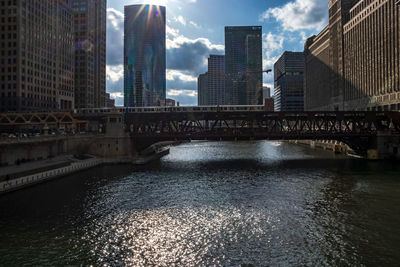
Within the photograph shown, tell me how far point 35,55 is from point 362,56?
178 meters

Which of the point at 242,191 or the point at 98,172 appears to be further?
the point at 98,172

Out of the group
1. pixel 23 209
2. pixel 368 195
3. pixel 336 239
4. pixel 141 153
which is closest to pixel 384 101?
pixel 368 195

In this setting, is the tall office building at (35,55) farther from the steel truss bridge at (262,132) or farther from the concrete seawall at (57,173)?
the concrete seawall at (57,173)

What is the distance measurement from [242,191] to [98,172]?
117 ft

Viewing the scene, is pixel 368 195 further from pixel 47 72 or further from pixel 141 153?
pixel 47 72

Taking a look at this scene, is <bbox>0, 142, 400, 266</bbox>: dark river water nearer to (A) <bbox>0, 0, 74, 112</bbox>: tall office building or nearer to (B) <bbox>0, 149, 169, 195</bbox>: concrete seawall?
(B) <bbox>0, 149, 169, 195</bbox>: concrete seawall

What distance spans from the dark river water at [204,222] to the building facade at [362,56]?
93234mm

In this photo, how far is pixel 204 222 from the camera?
99.5ft

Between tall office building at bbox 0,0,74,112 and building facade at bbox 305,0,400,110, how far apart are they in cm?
17403

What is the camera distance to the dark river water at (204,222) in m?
22.6

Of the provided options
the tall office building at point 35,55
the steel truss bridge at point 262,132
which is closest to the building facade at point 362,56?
the steel truss bridge at point 262,132

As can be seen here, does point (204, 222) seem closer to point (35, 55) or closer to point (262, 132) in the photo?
point (262, 132)

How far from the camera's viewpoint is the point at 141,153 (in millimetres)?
88312

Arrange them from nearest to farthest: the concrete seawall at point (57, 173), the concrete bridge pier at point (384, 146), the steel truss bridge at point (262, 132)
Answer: the concrete seawall at point (57, 173), the concrete bridge pier at point (384, 146), the steel truss bridge at point (262, 132)
